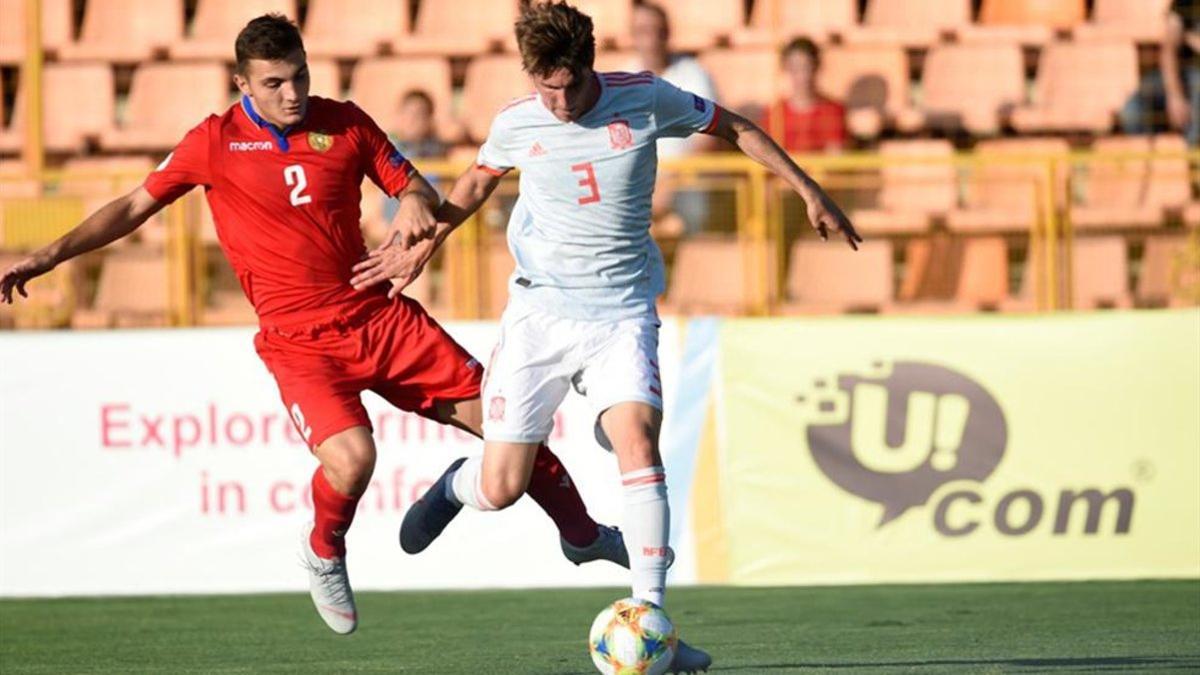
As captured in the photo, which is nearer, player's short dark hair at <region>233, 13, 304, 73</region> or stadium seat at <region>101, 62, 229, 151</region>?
player's short dark hair at <region>233, 13, 304, 73</region>

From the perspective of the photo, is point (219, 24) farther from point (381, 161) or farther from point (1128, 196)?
point (381, 161)

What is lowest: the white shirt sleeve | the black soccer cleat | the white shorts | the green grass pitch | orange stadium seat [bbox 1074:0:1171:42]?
the green grass pitch

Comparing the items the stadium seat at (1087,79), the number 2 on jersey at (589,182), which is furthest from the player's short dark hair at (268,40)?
the stadium seat at (1087,79)

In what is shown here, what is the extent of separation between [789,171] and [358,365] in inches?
69.4

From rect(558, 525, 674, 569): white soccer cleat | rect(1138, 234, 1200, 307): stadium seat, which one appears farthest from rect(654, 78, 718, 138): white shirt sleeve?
rect(1138, 234, 1200, 307): stadium seat

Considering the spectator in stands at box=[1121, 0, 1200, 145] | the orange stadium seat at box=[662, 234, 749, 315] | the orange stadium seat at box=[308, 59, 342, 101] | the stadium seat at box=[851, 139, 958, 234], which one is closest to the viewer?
the orange stadium seat at box=[662, 234, 749, 315]

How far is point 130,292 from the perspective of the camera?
12.7 m

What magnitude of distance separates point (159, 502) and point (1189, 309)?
5.45 m

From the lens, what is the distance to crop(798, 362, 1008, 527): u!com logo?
11055mm

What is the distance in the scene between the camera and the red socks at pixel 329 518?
7.76 m

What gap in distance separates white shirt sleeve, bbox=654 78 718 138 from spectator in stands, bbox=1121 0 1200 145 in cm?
795

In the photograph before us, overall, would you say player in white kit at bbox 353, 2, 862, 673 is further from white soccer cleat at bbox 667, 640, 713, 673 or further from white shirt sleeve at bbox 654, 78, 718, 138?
white soccer cleat at bbox 667, 640, 713, 673

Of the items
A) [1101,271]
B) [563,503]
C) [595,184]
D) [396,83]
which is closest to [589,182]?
[595,184]

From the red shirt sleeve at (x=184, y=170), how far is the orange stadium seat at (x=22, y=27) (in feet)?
22.6
